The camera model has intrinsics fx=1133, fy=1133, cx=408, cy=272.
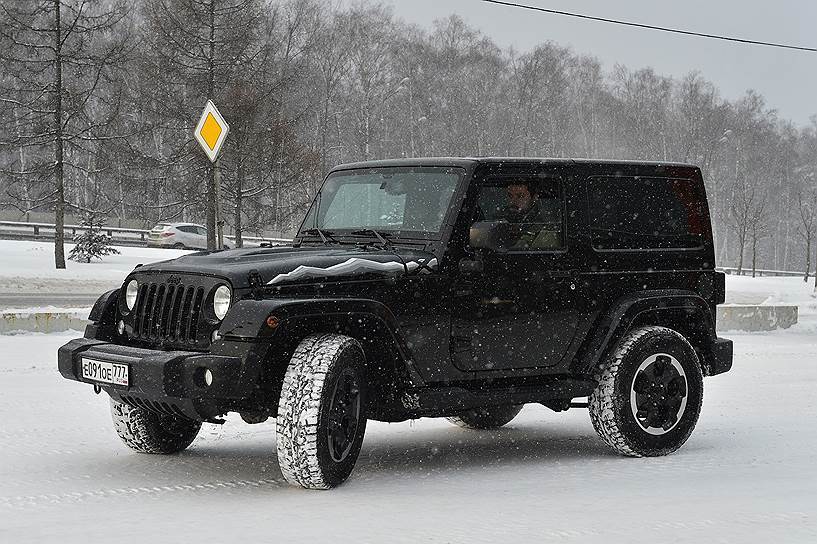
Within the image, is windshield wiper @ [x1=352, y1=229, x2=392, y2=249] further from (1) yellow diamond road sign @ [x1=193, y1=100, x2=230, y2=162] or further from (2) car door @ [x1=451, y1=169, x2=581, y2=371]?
→ (1) yellow diamond road sign @ [x1=193, y1=100, x2=230, y2=162]

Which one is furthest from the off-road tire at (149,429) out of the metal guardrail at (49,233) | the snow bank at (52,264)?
the metal guardrail at (49,233)

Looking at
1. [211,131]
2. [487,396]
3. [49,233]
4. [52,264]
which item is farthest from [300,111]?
[487,396]

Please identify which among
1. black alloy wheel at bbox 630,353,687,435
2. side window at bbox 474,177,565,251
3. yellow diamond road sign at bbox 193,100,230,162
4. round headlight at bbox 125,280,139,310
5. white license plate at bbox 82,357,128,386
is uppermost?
yellow diamond road sign at bbox 193,100,230,162

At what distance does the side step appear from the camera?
20.8ft

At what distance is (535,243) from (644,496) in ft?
6.01

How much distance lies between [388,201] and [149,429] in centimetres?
203

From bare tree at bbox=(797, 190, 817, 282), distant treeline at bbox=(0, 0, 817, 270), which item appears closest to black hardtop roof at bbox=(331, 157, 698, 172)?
distant treeline at bbox=(0, 0, 817, 270)

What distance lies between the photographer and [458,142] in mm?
61938

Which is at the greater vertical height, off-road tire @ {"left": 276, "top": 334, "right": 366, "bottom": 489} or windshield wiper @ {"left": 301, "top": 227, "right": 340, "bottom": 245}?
windshield wiper @ {"left": 301, "top": 227, "right": 340, "bottom": 245}

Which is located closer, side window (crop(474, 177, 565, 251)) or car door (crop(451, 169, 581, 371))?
car door (crop(451, 169, 581, 371))

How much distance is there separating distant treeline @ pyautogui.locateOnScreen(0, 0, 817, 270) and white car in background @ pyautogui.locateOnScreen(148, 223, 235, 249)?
857 mm

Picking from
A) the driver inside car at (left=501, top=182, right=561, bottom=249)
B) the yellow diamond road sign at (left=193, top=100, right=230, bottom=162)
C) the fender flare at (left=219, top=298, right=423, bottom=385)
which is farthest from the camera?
the yellow diamond road sign at (left=193, top=100, right=230, bottom=162)

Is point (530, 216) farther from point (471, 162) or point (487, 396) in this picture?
point (487, 396)

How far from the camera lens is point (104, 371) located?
19.8ft
